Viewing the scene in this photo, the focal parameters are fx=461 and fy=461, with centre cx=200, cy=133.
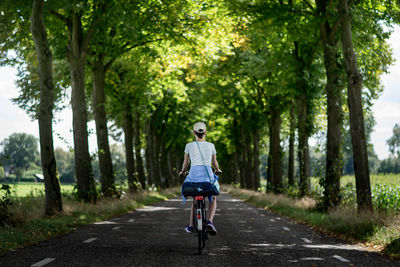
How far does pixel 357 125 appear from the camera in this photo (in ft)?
41.5

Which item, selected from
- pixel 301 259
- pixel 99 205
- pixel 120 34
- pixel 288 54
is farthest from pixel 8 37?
pixel 301 259

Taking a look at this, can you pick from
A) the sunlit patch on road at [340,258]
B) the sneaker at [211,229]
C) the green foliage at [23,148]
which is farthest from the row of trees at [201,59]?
the green foliage at [23,148]

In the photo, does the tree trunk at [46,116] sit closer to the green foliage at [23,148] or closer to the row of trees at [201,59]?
the row of trees at [201,59]

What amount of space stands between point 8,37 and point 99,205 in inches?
268

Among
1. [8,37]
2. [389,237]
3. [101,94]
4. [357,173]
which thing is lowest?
[389,237]

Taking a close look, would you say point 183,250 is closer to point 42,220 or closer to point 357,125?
point 42,220

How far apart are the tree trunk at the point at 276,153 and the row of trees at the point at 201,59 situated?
0.07 metres

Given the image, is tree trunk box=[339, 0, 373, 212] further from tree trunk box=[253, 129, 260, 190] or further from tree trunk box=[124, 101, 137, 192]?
tree trunk box=[253, 129, 260, 190]

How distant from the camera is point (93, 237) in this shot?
9938 millimetres

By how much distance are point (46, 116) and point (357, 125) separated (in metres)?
8.71

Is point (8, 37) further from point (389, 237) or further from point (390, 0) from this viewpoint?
point (389, 237)

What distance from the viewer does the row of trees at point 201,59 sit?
13148mm

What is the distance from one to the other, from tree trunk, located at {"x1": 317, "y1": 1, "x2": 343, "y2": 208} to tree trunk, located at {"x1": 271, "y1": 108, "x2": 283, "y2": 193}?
39.0 feet

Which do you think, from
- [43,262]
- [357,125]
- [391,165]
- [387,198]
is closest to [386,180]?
[387,198]
